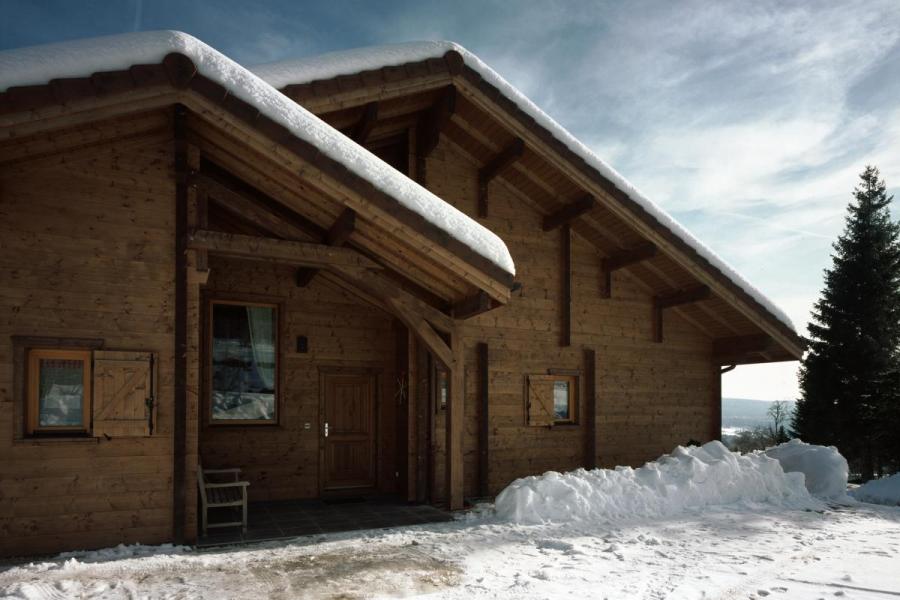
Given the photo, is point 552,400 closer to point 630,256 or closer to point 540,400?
point 540,400

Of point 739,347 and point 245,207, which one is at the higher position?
point 245,207

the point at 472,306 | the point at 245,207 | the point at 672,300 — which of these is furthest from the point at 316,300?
the point at 672,300

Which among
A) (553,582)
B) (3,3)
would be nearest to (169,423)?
(553,582)

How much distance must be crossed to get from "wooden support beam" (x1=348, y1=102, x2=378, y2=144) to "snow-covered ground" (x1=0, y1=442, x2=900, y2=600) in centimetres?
529

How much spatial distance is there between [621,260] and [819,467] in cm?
462

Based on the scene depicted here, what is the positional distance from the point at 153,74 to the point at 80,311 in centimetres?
244

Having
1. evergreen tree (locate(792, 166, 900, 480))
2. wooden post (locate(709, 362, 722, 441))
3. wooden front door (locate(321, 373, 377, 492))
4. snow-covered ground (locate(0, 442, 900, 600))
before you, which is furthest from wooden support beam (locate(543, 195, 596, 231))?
evergreen tree (locate(792, 166, 900, 480))

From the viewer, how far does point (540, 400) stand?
32.1 ft

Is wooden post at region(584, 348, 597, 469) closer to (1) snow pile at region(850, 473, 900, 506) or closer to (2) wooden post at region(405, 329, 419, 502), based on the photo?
(2) wooden post at region(405, 329, 419, 502)

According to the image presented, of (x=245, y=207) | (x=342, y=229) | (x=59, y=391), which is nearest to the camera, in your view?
(x=59, y=391)

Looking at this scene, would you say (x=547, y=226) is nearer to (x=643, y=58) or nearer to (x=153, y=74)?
(x=643, y=58)

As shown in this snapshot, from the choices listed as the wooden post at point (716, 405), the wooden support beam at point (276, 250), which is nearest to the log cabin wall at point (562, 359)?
the wooden post at point (716, 405)

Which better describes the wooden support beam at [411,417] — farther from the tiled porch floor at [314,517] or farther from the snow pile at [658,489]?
the snow pile at [658,489]

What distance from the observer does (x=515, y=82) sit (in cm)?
926
